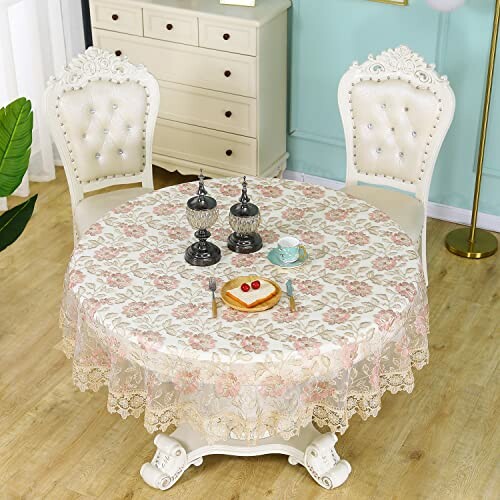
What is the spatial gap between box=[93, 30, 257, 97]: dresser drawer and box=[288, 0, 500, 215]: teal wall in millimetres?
367

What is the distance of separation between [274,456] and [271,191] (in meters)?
0.98

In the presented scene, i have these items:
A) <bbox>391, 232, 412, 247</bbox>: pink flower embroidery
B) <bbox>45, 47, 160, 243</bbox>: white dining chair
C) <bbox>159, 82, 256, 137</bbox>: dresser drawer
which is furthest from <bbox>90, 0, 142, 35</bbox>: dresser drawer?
<bbox>391, 232, 412, 247</bbox>: pink flower embroidery

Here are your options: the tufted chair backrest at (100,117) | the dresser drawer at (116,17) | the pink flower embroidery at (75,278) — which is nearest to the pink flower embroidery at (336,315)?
the pink flower embroidery at (75,278)

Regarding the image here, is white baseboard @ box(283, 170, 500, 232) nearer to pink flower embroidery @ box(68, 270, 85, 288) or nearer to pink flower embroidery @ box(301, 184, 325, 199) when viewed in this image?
pink flower embroidery @ box(301, 184, 325, 199)

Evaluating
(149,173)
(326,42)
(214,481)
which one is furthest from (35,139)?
(214,481)

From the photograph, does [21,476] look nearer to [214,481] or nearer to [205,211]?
[214,481]

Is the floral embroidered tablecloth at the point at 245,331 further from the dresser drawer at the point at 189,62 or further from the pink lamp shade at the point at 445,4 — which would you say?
the dresser drawer at the point at 189,62

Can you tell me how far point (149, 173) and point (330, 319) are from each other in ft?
5.12

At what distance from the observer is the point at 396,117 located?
3818 mm

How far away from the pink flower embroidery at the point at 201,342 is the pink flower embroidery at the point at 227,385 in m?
0.10

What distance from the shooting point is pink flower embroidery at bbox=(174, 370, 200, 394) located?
271 cm

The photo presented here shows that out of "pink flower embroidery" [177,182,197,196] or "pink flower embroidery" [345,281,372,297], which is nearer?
"pink flower embroidery" [345,281,372,297]

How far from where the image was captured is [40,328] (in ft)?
12.9

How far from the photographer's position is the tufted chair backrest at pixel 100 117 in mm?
3818
